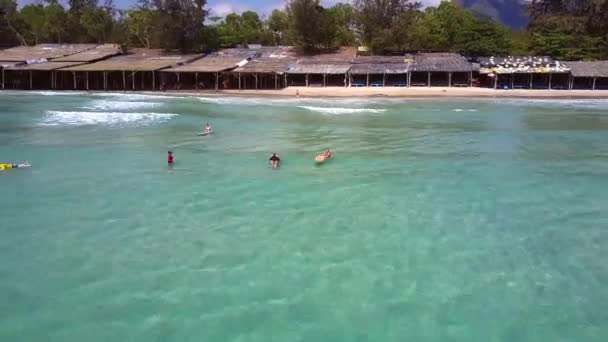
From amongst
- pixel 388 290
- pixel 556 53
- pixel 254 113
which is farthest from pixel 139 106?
pixel 556 53

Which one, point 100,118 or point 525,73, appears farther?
point 525,73

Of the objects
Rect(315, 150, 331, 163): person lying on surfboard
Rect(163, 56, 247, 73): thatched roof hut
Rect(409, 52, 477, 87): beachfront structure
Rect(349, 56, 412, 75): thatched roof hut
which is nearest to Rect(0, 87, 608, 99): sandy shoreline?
Rect(349, 56, 412, 75): thatched roof hut

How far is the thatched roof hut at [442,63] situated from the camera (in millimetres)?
38438

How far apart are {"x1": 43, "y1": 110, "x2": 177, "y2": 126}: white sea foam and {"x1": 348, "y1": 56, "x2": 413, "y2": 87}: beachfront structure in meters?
16.6

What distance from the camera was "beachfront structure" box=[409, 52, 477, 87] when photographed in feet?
128

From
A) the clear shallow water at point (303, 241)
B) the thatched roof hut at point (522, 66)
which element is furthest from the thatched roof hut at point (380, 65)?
the clear shallow water at point (303, 241)

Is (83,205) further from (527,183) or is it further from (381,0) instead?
(381,0)

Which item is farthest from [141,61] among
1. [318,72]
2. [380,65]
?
[380,65]

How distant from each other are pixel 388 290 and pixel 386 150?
10.6 metres

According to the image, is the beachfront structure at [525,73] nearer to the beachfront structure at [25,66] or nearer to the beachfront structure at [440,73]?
the beachfront structure at [440,73]

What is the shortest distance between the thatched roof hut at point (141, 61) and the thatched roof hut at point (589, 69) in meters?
29.9

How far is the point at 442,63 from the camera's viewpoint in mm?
39531

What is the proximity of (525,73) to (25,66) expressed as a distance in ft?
125

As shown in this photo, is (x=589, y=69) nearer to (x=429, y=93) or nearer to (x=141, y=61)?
(x=429, y=93)
